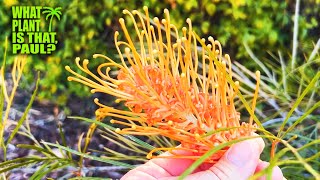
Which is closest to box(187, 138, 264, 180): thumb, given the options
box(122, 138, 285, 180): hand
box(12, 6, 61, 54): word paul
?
box(122, 138, 285, 180): hand

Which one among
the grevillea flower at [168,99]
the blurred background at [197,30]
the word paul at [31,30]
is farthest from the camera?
the blurred background at [197,30]

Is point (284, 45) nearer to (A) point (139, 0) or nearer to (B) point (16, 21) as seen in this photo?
→ (A) point (139, 0)

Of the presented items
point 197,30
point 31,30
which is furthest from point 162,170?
point 197,30

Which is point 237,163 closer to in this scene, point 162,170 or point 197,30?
point 162,170

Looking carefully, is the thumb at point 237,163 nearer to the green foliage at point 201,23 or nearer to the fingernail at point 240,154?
the fingernail at point 240,154

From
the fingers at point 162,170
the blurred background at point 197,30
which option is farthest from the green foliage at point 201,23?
the fingers at point 162,170

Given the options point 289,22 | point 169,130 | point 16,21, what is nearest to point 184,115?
point 169,130
